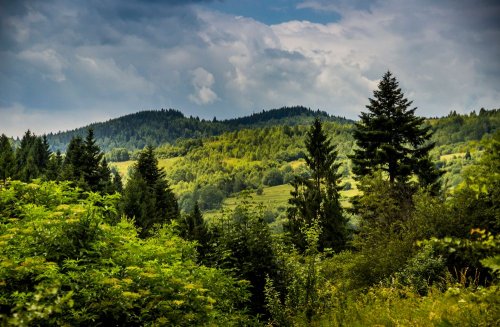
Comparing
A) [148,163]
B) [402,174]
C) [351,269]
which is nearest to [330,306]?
[351,269]

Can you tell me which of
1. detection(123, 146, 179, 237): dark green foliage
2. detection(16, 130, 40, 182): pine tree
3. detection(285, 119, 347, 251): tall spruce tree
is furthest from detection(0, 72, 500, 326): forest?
detection(16, 130, 40, 182): pine tree

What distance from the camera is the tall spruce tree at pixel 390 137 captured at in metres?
32.1

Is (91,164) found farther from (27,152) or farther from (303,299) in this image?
(27,152)

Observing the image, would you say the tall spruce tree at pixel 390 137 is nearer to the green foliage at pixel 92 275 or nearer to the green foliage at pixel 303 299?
the green foliage at pixel 303 299

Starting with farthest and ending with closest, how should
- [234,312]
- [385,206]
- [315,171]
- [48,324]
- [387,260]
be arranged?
[315,171], [385,206], [387,260], [234,312], [48,324]

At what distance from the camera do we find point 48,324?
270 inches

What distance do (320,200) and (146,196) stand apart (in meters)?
19.8

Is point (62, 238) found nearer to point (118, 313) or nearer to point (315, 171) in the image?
point (118, 313)

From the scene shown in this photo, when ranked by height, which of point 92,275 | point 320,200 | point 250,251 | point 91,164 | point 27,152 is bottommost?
point 250,251

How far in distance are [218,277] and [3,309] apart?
18.0 ft

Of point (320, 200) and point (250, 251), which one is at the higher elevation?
point (320, 200)

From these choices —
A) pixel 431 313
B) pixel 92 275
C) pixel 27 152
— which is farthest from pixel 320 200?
pixel 27 152

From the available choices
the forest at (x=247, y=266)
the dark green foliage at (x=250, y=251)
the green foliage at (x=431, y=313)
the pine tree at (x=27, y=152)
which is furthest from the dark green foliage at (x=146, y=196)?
the pine tree at (x=27, y=152)

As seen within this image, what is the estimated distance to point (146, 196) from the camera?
47562 millimetres
